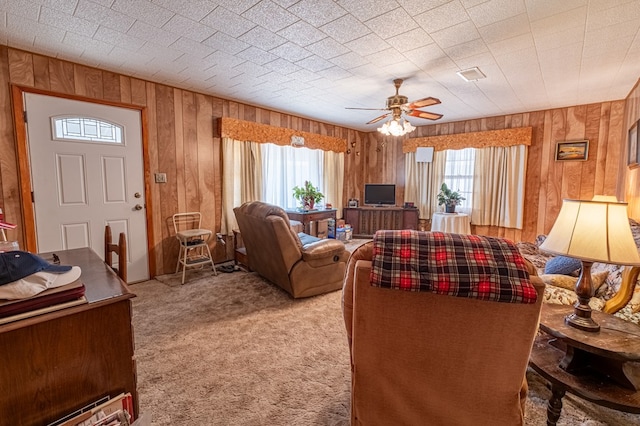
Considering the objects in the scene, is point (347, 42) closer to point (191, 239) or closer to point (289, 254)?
point (289, 254)

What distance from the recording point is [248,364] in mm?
2023

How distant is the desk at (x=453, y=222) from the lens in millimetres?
5176

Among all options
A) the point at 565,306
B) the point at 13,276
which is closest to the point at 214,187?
the point at 13,276

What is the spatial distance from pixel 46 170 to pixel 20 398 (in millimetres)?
2815

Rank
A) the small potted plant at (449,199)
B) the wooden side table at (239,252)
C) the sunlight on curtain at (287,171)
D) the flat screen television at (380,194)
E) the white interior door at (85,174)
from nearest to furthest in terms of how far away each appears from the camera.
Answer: the white interior door at (85,174) → the wooden side table at (239,252) → the sunlight on curtain at (287,171) → the small potted plant at (449,199) → the flat screen television at (380,194)

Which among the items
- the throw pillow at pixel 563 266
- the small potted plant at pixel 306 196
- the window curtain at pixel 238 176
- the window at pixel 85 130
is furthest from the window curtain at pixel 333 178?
the throw pillow at pixel 563 266

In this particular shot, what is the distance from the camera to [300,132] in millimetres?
5328

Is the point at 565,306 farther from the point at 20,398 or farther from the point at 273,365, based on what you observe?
the point at 20,398

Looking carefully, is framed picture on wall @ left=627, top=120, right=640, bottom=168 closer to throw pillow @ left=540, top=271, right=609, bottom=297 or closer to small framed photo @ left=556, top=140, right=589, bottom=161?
small framed photo @ left=556, top=140, right=589, bottom=161

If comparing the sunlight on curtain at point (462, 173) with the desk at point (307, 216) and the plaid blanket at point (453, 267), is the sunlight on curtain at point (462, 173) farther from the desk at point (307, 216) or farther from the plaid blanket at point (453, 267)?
the plaid blanket at point (453, 267)

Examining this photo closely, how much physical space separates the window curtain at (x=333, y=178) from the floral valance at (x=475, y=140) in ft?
4.64

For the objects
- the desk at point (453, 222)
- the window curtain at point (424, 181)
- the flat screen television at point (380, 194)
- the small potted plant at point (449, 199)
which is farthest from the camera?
the flat screen television at point (380, 194)

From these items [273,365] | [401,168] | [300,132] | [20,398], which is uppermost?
[300,132]

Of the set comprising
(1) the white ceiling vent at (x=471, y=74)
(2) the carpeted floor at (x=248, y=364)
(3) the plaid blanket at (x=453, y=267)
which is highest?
(1) the white ceiling vent at (x=471, y=74)
